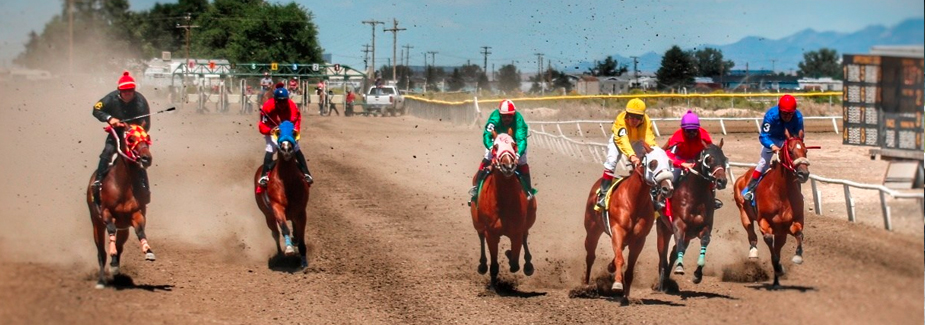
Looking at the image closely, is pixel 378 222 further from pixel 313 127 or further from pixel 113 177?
pixel 313 127

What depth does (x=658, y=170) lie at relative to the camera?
1190cm

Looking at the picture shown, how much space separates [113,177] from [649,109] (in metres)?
30.8

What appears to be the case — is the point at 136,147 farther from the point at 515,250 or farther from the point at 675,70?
the point at 675,70

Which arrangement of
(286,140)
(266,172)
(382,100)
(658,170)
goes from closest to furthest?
(658,170), (286,140), (266,172), (382,100)

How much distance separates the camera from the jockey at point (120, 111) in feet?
41.7

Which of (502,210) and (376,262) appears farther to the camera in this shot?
(376,262)

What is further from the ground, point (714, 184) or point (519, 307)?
point (714, 184)

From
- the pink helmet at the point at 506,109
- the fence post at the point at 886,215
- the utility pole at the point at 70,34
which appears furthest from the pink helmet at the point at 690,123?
the utility pole at the point at 70,34

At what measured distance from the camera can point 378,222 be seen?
19.0 metres

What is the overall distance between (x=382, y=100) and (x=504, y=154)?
4475 centimetres

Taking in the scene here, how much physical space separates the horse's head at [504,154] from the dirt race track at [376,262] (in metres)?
1.68

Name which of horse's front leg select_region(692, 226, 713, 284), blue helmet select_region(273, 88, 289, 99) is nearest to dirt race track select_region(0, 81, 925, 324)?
horse's front leg select_region(692, 226, 713, 284)

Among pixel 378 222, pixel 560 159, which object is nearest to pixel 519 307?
pixel 378 222

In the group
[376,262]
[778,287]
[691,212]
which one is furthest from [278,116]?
[778,287]
